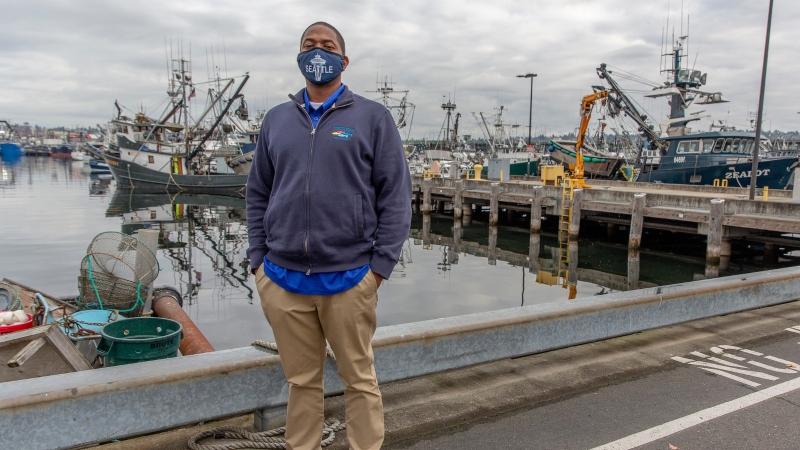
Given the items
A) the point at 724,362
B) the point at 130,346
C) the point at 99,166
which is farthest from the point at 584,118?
the point at 99,166

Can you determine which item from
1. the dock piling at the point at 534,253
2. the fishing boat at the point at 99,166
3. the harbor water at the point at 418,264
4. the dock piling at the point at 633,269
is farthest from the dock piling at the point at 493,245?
the fishing boat at the point at 99,166

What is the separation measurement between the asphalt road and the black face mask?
79.4 inches

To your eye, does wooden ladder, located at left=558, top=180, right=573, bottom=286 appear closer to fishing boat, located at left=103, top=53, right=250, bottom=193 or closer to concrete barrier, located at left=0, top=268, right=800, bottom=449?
concrete barrier, located at left=0, top=268, right=800, bottom=449

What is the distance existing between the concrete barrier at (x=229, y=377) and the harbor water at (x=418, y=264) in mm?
5567

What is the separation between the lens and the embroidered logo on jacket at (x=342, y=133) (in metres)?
2.44

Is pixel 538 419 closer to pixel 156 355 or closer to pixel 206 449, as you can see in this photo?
pixel 206 449

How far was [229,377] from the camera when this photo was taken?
3.00 meters

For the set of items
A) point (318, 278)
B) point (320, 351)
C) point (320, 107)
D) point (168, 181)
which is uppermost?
point (320, 107)

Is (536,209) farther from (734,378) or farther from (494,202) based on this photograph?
(734,378)

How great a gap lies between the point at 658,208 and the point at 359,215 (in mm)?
17232

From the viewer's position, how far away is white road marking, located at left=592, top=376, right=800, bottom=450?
3.13 metres

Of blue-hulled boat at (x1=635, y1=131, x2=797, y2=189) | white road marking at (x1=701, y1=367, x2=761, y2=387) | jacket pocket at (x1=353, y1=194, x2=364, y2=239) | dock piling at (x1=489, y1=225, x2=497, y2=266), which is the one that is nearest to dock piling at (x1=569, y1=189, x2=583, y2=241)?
dock piling at (x1=489, y1=225, x2=497, y2=266)

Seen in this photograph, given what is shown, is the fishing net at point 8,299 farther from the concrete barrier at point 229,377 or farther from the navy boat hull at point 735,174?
the navy boat hull at point 735,174

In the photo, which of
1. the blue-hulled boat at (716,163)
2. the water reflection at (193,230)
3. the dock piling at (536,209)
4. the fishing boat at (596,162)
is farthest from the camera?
the fishing boat at (596,162)
